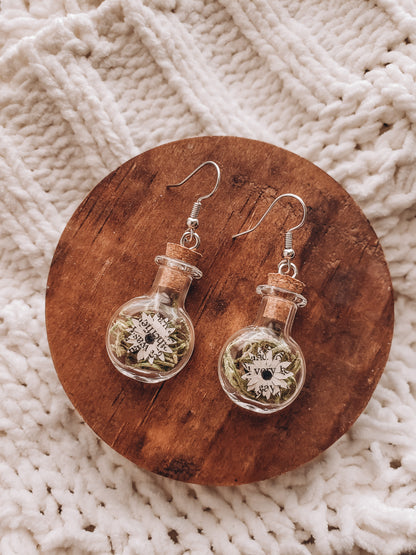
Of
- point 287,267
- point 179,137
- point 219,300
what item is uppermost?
point 179,137

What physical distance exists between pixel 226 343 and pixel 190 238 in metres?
0.21

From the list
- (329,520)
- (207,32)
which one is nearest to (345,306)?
(329,520)

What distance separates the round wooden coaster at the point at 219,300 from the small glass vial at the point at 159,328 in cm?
4

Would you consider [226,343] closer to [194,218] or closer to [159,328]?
[159,328]

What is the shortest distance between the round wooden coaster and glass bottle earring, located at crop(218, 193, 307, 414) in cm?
5

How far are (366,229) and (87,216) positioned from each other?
1.75 ft

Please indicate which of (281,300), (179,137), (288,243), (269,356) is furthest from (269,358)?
(179,137)

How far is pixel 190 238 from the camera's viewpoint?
0.99m

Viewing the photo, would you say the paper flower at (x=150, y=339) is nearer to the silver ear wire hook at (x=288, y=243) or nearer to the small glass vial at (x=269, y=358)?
the small glass vial at (x=269, y=358)

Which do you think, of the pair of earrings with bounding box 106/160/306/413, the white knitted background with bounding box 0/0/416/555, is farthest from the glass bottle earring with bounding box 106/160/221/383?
the white knitted background with bounding box 0/0/416/555

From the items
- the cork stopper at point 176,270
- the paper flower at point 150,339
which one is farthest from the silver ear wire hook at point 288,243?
the paper flower at point 150,339

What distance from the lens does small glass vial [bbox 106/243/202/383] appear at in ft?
2.97

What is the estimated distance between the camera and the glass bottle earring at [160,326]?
0.91 meters

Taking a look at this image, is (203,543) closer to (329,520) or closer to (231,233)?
(329,520)
